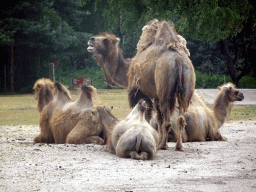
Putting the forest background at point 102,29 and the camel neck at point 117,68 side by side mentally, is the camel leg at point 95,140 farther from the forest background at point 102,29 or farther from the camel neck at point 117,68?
the forest background at point 102,29

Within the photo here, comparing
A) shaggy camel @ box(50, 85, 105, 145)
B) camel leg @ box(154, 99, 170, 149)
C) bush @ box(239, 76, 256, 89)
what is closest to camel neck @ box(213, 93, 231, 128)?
camel leg @ box(154, 99, 170, 149)

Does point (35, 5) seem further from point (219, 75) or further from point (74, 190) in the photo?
point (74, 190)

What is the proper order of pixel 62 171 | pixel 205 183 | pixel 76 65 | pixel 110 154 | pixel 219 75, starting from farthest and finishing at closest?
pixel 76 65 < pixel 219 75 < pixel 110 154 < pixel 62 171 < pixel 205 183

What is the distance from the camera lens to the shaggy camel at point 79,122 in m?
6.83

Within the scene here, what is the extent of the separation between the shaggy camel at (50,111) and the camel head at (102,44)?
46.0 inches

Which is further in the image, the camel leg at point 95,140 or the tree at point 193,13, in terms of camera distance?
the tree at point 193,13

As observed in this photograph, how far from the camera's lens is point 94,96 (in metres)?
7.43

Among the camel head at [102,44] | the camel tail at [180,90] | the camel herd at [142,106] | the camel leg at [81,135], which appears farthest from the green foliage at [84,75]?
the camel tail at [180,90]

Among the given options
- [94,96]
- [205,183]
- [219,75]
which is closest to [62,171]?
[205,183]

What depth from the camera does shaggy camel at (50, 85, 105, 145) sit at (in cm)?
683

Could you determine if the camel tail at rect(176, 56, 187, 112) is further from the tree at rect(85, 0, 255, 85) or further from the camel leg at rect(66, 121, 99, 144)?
the tree at rect(85, 0, 255, 85)

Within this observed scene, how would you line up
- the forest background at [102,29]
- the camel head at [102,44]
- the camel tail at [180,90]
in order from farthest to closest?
the forest background at [102,29]
the camel head at [102,44]
the camel tail at [180,90]

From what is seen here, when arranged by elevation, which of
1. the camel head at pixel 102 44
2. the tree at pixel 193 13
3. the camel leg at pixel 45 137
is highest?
the tree at pixel 193 13

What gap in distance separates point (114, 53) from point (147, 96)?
1564 mm
